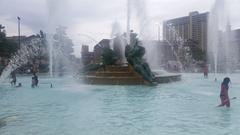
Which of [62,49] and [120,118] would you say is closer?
[120,118]

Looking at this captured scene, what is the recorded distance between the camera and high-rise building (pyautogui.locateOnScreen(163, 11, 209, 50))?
5800 centimetres

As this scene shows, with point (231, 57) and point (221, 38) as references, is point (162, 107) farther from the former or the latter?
point (231, 57)

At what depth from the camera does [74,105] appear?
39.5 feet

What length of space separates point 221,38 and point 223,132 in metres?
34.7

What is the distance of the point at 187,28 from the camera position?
209 ft

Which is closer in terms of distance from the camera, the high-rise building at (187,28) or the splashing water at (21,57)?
the splashing water at (21,57)

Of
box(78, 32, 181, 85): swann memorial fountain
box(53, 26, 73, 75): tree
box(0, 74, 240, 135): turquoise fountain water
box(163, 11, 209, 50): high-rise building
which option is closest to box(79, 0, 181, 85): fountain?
box(78, 32, 181, 85): swann memorial fountain

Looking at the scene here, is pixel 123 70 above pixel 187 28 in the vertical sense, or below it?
below

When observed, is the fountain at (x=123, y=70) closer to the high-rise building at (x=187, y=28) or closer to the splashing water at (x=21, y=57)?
the splashing water at (x=21, y=57)

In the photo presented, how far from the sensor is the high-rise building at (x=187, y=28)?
2283 inches

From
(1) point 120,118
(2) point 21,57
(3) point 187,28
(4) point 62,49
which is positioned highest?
(3) point 187,28

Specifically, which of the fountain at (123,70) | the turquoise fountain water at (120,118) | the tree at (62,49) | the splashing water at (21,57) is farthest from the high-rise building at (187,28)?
the turquoise fountain water at (120,118)

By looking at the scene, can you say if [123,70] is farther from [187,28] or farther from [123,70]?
[187,28]

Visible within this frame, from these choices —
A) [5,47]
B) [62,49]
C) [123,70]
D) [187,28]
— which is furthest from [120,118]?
[187,28]
